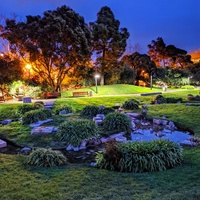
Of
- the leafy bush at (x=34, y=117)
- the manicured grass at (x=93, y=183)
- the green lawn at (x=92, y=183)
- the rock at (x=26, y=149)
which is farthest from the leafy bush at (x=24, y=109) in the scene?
the manicured grass at (x=93, y=183)

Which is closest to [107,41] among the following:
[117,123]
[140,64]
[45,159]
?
[140,64]

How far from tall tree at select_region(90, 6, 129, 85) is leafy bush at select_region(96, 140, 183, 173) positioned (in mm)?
21752

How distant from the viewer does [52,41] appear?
21.2m

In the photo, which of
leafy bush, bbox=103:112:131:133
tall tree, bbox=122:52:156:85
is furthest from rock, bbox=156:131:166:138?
tall tree, bbox=122:52:156:85

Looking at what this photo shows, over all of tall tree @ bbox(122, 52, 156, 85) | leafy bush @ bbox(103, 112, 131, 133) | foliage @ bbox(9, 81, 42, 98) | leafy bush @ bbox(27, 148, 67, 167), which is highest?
tall tree @ bbox(122, 52, 156, 85)

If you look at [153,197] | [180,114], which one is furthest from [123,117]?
[153,197]

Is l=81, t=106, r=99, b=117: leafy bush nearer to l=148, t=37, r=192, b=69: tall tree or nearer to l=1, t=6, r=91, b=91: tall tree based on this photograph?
l=1, t=6, r=91, b=91: tall tree

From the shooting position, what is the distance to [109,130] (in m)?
8.30

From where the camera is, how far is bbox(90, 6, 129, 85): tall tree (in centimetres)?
2609

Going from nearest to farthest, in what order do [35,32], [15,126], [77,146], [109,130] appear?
[77,146] → [109,130] → [15,126] → [35,32]

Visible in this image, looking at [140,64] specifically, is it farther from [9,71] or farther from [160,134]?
[160,134]

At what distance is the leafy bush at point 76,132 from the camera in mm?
7211

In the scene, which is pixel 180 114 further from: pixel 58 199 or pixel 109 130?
pixel 58 199

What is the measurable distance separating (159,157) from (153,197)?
161 centimetres
